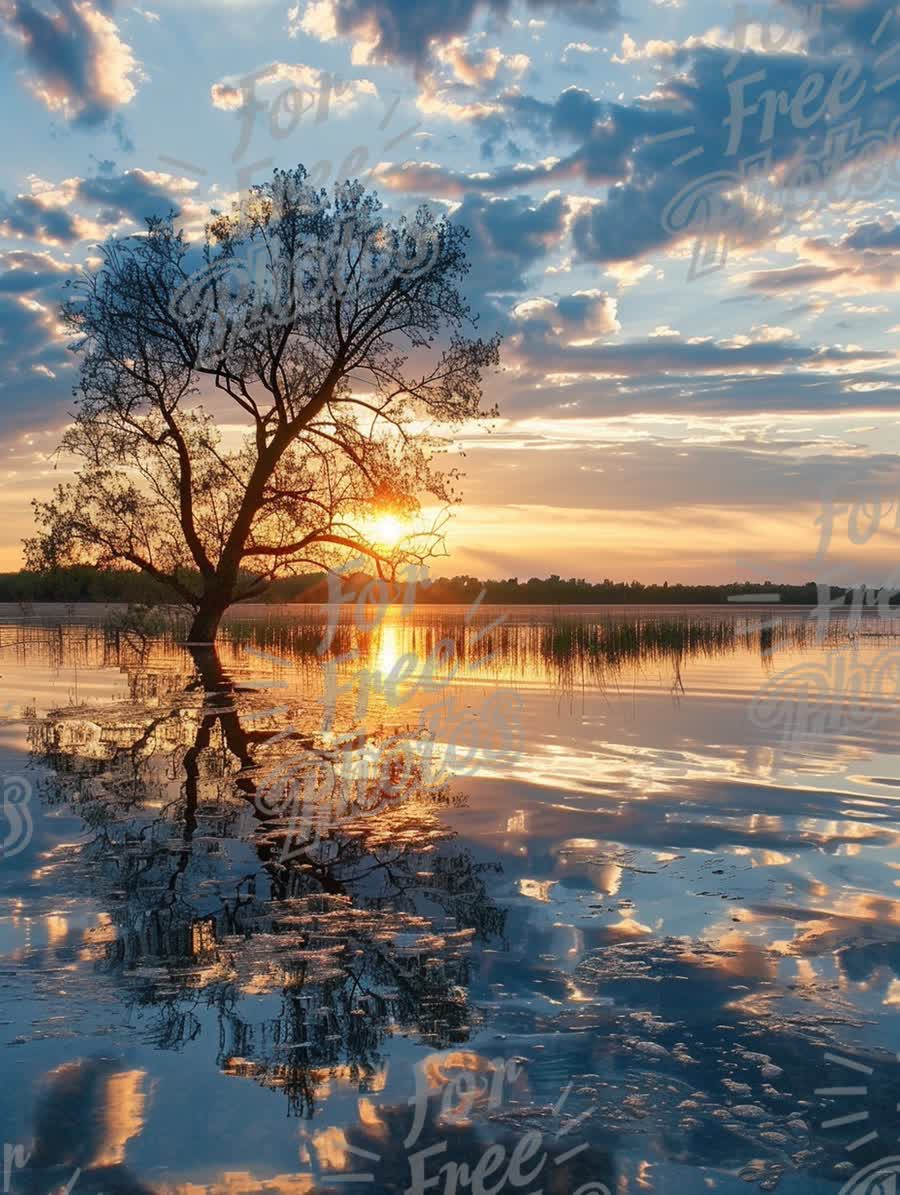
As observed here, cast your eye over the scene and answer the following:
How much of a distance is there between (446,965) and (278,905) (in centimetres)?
119

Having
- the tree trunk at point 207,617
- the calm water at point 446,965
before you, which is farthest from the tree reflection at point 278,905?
the tree trunk at point 207,617

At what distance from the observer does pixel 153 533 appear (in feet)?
80.6

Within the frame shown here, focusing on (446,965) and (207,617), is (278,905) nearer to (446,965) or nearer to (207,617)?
(446,965)

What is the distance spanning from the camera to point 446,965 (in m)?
4.40

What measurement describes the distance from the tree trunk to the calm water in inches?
540

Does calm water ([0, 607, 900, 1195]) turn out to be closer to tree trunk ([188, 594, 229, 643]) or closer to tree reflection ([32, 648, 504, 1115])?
tree reflection ([32, 648, 504, 1115])

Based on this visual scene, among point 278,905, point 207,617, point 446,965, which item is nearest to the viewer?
point 446,965

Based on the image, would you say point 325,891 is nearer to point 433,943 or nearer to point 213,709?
point 433,943

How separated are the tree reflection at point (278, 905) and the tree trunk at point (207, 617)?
48.5ft

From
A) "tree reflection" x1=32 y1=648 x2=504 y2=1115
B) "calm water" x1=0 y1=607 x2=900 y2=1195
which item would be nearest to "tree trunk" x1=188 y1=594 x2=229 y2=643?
"calm water" x1=0 y1=607 x2=900 y2=1195

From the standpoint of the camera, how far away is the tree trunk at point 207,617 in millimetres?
24484

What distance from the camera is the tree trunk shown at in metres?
24.5

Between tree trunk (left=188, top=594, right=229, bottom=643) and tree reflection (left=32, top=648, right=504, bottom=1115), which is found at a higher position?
tree trunk (left=188, top=594, right=229, bottom=643)

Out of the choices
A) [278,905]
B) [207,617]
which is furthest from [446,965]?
[207,617]
